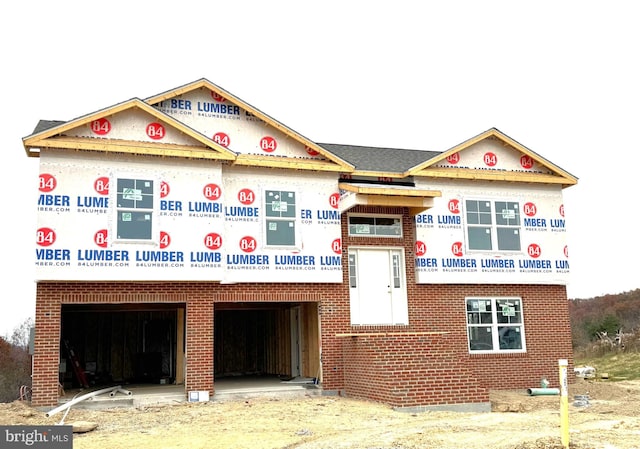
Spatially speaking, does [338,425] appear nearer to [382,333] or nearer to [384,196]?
[382,333]

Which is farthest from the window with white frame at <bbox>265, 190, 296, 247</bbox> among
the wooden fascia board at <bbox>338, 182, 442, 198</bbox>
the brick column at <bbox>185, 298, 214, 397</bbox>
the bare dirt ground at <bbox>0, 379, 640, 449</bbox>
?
the bare dirt ground at <bbox>0, 379, 640, 449</bbox>

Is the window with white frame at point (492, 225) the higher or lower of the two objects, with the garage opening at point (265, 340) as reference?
higher

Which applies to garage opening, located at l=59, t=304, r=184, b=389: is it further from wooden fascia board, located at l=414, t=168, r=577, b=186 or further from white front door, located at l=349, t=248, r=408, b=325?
wooden fascia board, located at l=414, t=168, r=577, b=186

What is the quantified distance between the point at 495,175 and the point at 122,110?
1038 cm

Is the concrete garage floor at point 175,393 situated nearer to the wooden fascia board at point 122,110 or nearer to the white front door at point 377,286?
the white front door at point 377,286

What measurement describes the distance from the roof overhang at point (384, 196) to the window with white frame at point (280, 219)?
141 cm

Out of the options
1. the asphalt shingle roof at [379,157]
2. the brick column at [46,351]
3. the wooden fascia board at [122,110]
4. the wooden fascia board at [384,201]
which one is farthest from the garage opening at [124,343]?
the asphalt shingle roof at [379,157]

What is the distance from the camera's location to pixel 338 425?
12656mm

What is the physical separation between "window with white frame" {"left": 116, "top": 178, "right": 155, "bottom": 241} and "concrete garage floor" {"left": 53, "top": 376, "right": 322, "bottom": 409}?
366 cm

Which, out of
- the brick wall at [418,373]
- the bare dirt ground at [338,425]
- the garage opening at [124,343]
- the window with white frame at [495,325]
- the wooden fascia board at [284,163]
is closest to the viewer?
the bare dirt ground at [338,425]

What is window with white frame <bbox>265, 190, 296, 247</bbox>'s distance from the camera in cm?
1770

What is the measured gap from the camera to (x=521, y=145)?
20438 mm

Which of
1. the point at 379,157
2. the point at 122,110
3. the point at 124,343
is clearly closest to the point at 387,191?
the point at 379,157

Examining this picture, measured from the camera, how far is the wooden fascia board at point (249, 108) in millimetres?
17359
